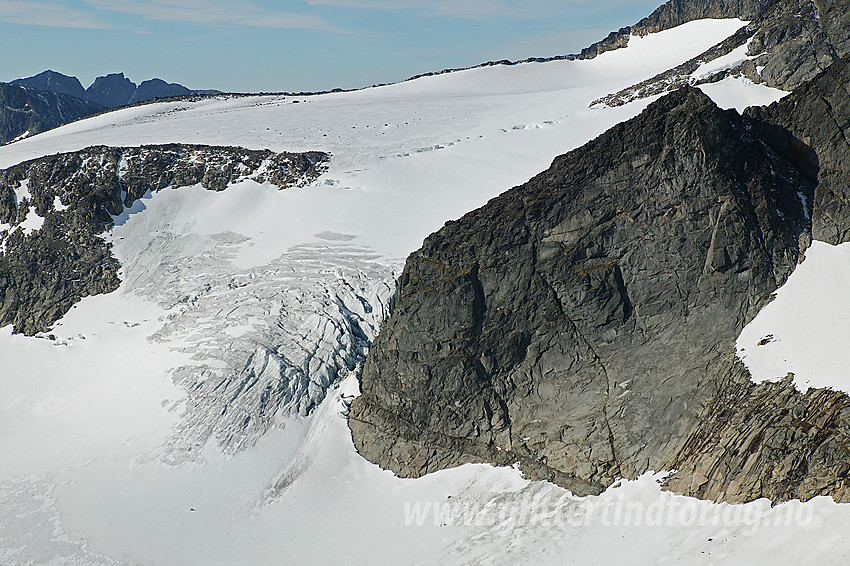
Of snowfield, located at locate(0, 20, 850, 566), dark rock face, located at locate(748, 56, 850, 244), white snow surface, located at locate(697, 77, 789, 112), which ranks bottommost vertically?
snowfield, located at locate(0, 20, 850, 566)

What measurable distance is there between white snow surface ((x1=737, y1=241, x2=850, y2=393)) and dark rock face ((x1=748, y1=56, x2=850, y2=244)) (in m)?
0.98

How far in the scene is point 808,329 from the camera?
2133 cm

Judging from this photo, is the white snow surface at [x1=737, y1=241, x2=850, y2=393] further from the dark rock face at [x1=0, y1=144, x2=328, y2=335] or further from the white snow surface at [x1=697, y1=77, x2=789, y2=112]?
the dark rock face at [x1=0, y1=144, x2=328, y2=335]

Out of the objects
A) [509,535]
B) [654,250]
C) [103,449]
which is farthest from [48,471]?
[654,250]

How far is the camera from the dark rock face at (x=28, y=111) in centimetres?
12350

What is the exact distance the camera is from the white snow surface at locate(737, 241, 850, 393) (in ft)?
64.8

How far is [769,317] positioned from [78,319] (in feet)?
129

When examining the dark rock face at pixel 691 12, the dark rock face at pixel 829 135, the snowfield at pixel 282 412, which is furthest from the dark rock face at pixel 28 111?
the dark rock face at pixel 829 135

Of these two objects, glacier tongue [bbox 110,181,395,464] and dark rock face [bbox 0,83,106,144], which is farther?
dark rock face [bbox 0,83,106,144]

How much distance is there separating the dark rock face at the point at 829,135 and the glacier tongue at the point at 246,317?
72.0 ft

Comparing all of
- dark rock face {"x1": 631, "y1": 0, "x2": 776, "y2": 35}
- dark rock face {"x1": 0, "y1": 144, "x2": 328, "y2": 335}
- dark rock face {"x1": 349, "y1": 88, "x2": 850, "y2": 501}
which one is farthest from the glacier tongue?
dark rock face {"x1": 631, "y1": 0, "x2": 776, "y2": 35}

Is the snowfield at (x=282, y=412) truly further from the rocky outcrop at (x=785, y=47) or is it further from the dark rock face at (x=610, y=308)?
the rocky outcrop at (x=785, y=47)

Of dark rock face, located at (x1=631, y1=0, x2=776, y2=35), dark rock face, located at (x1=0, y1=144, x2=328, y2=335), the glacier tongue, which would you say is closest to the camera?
the glacier tongue

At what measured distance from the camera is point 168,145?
51688mm
